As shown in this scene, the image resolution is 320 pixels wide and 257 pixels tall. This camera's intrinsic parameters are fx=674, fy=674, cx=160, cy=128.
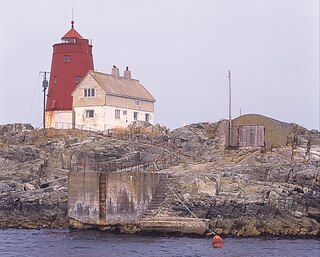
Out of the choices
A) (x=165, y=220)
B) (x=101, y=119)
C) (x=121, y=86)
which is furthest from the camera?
(x=121, y=86)

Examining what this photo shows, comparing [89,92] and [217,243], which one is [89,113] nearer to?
[89,92]

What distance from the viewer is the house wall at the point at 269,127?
44.8m

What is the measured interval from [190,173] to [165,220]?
16.8 ft

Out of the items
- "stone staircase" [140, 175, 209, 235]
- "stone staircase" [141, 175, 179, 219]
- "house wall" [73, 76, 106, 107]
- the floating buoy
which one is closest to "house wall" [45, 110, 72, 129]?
"house wall" [73, 76, 106, 107]

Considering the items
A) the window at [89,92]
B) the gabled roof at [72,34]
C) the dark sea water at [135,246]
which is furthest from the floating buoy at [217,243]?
the gabled roof at [72,34]

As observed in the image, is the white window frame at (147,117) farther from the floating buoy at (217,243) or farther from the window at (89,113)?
the floating buoy at (217,243)

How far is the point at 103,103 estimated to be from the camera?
57438 millimetres

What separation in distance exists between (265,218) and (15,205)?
579 inches

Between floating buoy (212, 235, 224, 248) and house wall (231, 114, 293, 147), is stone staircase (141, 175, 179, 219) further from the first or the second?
house wall (231, 114, 293, 147)

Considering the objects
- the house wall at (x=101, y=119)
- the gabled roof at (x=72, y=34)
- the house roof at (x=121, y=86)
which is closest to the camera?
the house wall at (x=101, y=119)

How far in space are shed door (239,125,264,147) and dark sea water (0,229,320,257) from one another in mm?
13259

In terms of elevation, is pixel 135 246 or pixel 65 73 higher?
pixel 65 73

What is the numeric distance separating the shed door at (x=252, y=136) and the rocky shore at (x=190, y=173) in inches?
39.7

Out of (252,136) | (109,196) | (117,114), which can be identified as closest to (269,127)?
(252,136)
